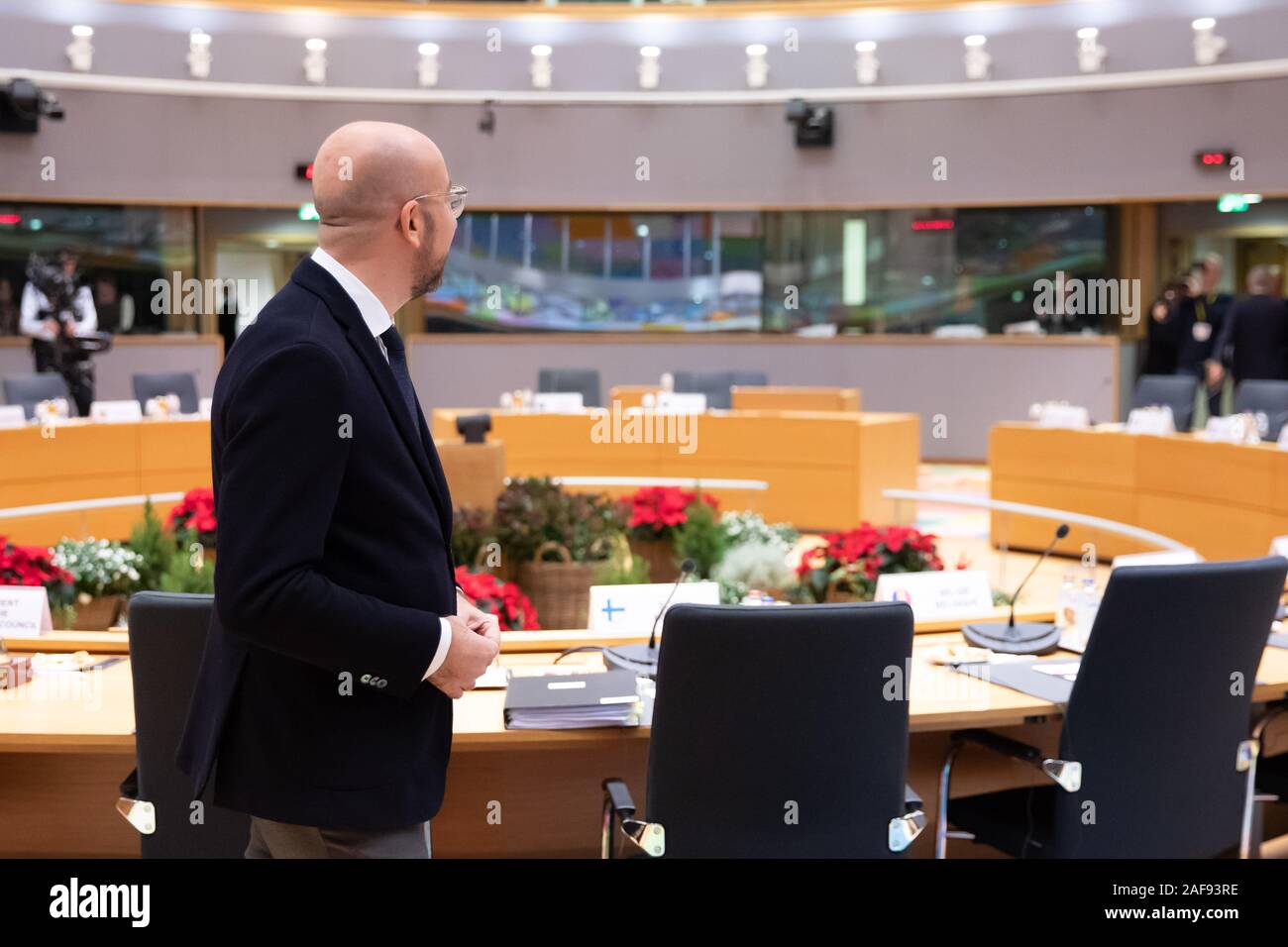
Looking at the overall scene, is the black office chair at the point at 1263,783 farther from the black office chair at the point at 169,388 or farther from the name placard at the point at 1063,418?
the black office chair at the point at 169,388

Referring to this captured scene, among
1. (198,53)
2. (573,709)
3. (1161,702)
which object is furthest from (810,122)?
(573,709)

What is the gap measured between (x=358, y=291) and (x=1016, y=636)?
6.92 feet

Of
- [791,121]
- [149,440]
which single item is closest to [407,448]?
[149,440]

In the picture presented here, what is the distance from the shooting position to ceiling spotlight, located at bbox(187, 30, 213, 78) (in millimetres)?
11594

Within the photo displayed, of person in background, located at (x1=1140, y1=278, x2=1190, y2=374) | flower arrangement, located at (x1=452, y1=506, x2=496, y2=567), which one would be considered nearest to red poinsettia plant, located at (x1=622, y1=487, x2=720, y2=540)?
flower arrangement, located at (x1=452, y1=506, x2=496, y2=567)

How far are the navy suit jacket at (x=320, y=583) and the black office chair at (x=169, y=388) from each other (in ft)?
26.3

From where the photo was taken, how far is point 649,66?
12.2 meters

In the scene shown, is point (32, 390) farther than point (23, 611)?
Yes

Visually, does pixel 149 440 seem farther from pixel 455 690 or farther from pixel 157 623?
pixel 455 690

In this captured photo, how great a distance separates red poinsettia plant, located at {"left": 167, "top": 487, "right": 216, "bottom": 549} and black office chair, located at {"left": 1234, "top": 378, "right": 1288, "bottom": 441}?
560 centimetres

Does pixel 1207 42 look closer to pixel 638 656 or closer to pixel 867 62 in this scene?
pixel 867 62

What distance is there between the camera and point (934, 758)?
3.10 meters

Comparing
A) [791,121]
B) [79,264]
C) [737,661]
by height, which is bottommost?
[737,661]
